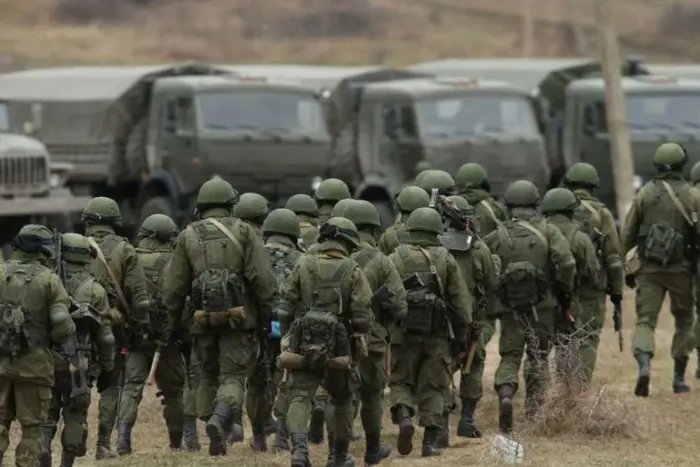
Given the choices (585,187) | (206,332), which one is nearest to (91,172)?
(585,187)

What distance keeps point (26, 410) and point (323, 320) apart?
172cm

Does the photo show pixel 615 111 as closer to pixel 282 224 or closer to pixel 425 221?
pixel 282 224

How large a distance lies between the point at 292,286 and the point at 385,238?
85.8 inches

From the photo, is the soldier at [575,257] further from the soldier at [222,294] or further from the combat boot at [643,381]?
the soldier at [222,294]

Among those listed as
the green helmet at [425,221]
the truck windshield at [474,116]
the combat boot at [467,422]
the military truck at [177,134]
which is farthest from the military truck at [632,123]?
the green helmet at [425,221]

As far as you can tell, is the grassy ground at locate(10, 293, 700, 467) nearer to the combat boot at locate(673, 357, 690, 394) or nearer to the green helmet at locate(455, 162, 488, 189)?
the combat boot at locate(673, 357, 690, 394)

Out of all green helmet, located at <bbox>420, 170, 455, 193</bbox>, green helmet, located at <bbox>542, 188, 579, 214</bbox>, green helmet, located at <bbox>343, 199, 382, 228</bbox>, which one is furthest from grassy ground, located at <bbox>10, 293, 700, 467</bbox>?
green helmet, located at <bbox>420, 170, 455, 193</bbox>

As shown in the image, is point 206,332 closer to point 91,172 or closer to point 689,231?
point 689,231

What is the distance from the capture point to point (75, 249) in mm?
11250

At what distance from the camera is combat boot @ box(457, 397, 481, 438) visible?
13.3 metres

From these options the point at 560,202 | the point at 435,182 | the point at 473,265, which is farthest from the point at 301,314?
the point at 560,202

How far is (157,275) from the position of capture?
1266 centimetres

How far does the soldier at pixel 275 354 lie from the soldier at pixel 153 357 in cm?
59

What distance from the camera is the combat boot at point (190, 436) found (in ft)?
41.8
